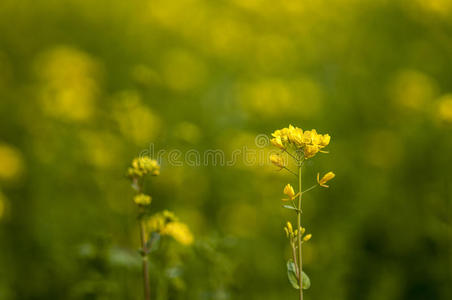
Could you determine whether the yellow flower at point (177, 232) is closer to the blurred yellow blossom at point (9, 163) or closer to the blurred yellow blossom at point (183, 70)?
the blurred yellow blossom at point (9, 163)

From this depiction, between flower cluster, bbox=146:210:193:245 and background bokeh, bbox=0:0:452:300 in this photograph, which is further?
background bokeh, bbox=0:0:452:300

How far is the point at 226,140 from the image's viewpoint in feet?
14.3

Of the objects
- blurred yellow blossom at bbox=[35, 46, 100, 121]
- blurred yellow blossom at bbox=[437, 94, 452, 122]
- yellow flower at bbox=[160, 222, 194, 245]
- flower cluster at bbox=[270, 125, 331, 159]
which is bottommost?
yellow flower at bbox=[160, 222, 194, 245]

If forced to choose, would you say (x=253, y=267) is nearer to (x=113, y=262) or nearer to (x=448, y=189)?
(x=113, y=262)

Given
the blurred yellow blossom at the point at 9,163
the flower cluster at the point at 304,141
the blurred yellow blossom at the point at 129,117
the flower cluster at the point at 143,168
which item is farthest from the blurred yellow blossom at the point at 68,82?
the flower cluster at the point at 304,141

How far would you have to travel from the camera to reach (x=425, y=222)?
3301 millimetres

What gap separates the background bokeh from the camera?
9.32 feet

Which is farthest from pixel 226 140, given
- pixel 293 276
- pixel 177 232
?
pixel 293 276

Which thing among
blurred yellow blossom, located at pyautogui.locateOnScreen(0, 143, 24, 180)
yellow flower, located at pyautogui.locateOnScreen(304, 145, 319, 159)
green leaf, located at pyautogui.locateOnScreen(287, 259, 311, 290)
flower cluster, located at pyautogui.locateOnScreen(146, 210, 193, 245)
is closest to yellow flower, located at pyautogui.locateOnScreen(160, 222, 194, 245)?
flower cluster, located at pyautogui.locateOnScreen(146, 210, 193, 245)

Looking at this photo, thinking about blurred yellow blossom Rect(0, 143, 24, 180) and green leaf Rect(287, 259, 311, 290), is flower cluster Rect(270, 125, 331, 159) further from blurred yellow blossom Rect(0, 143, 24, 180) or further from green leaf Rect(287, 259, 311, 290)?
blurred yellow blossom Rect(0, 143, 24, 180)

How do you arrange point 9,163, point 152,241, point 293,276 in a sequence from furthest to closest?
1. point 9,163
2. point 152,241
3. point 293,276

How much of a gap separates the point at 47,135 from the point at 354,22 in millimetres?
4565

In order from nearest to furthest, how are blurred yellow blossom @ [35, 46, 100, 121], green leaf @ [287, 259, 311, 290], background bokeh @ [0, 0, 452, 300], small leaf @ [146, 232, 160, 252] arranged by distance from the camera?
green leaf @ [287, 259, 311, 290], small leaf @ [146, 232, 160, 252], background bokeh @ [0, 0, 452, 300], blurred yellow blossom @ [35, 46, 100, 121]

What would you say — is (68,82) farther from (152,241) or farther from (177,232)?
(152,241)
